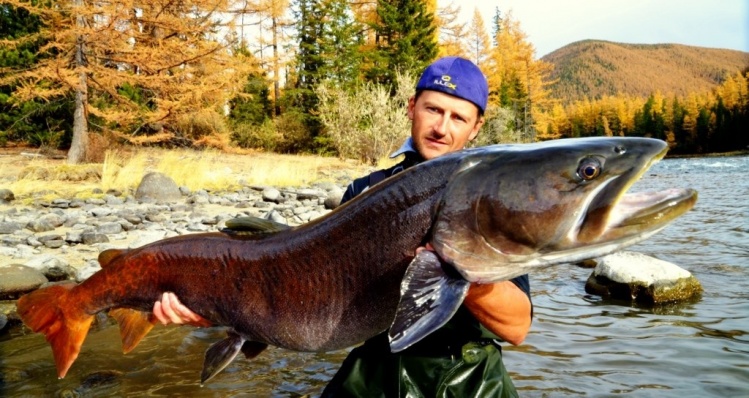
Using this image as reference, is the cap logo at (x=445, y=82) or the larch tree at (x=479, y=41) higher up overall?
the larch tree at (x=479, y=41)

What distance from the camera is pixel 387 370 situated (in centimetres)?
239

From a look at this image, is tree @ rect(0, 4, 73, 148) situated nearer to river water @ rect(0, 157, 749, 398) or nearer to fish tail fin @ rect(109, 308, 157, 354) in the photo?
river water @ rect(0, 157, 749, 398)

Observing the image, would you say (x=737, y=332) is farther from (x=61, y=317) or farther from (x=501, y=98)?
(x=501, y=98)

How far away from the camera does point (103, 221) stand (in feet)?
28.4

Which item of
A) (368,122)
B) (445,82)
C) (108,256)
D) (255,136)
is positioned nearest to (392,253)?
(445,82)

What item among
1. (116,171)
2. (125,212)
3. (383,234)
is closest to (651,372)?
(383,234)

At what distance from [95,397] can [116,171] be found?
1150cm

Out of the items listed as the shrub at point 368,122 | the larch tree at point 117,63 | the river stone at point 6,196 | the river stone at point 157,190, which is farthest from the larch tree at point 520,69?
the river stone at point 6,196

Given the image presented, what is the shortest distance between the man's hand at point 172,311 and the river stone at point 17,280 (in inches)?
152

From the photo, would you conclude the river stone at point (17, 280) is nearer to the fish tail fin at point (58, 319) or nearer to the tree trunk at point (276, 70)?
the fish tail fin at point (58, 319)

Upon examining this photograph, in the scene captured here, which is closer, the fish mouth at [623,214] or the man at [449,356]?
the fish mouth at [623,214]

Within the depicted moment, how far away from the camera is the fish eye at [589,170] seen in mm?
1569

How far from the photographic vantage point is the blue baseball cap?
2.77 m

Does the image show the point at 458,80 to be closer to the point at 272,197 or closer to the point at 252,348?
the point at 252,348
